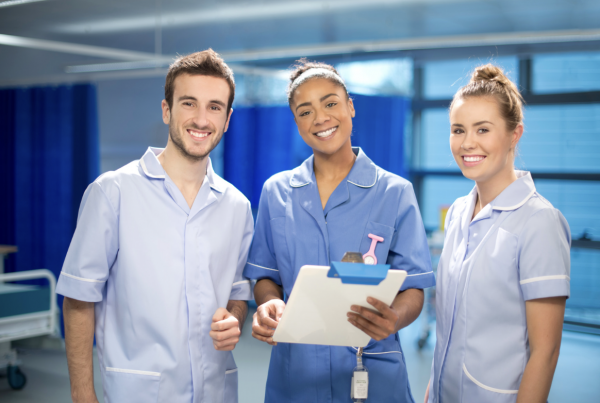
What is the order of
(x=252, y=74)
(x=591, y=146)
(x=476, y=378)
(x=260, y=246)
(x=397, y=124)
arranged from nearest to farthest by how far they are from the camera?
(x=476, y=378), (x=260, y=246), (x=397, y=124), (x=252, y=74), (x=591, y=146)

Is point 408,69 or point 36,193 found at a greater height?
point 408,69

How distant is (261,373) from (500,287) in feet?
8.43

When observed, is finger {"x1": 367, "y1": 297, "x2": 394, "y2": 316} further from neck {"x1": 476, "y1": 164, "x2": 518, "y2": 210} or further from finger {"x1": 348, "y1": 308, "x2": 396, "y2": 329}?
neck {"x1": 476, "y1": 164, "x2": 518, "y2": 210}

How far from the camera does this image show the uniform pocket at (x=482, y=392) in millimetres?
1247

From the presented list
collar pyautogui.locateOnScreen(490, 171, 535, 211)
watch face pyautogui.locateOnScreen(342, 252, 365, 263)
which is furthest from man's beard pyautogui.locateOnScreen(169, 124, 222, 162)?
collar pyautogui.locateOnScreen(490, 171, 535, 211)

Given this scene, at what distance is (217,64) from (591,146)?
181 inches

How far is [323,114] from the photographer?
4.82 feet

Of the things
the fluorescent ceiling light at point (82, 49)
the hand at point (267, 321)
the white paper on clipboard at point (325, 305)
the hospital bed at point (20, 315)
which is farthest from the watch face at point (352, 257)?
the fluorescent ceiling light at point (82, 49)

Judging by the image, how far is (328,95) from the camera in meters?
1.48

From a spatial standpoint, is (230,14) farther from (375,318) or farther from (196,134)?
(375,318)

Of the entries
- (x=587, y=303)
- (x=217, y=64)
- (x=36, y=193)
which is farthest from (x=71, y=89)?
(x=587, y=303)

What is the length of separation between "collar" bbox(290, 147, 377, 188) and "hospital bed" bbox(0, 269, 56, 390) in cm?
212

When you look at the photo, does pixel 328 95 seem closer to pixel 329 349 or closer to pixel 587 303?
pixel 329 349

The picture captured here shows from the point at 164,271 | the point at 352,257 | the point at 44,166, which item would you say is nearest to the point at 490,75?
the point at 352,257
